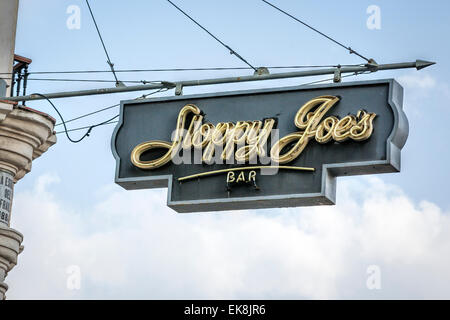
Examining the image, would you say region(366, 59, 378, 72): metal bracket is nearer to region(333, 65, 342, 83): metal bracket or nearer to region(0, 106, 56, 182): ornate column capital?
region(333, 65, 342, 83): metal bracket

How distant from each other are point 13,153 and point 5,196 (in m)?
0.76

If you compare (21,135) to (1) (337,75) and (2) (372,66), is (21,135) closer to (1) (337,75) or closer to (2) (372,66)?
(1) (337,75)

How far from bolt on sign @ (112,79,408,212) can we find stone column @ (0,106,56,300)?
3.30 metres

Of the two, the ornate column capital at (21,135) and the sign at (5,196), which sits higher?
the ornate column capital at (21,135)

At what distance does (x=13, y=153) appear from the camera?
22719 mm

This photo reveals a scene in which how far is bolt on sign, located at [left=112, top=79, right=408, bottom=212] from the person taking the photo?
18.0 metres

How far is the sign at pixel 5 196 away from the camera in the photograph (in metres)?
22.5

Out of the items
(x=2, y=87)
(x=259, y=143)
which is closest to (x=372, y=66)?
(x=259, y=143)

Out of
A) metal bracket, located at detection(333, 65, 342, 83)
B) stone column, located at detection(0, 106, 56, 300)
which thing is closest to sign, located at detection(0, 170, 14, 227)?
stone column, located at detection(0, 106, 56, 300)

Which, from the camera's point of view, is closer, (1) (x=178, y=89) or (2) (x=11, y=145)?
(1) (x=178, y=89)

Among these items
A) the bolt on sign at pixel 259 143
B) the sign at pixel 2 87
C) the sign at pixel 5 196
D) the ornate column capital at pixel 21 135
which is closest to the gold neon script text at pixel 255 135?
the bolt on sign at pixel 259 143

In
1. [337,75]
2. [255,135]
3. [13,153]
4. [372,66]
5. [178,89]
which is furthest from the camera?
[13,153]

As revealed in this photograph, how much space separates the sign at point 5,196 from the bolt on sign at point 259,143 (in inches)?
142

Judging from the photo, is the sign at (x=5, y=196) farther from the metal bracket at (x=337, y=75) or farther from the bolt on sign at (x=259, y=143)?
the metal bracket at (x=337, y=75)
